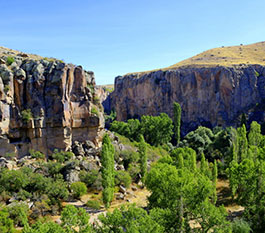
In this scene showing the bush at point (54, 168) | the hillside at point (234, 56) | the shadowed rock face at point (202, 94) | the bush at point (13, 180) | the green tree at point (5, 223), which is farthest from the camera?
the hillside at point (234, 56)

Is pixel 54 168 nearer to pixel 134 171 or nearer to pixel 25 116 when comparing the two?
pixel 25 116

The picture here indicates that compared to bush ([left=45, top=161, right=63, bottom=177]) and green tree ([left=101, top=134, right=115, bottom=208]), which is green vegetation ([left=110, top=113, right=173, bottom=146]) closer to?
bush ([left=45, top=161, right=63, bottom=177])

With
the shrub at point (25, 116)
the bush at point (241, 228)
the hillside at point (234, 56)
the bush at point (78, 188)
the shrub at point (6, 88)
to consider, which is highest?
the hillside at point (234, 56)

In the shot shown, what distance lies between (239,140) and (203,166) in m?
13.1

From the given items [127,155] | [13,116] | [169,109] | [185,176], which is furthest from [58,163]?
[169,109]

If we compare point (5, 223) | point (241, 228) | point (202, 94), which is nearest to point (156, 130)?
point (202, 94)

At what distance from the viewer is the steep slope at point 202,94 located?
79312mm

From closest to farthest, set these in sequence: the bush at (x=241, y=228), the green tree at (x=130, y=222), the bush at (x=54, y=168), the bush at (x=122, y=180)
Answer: the green tree at (x=130, y=222)
the bush at (x=241, y=228)
the bush at (x=54, y=168)
the bush at (x=122, y=180)

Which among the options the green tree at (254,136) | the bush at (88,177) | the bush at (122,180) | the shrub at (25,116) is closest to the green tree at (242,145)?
the green tree at (254,136)

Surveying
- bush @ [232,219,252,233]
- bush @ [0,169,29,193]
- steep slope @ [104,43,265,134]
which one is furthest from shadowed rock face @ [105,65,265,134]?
bush @ [0,169,29,193]

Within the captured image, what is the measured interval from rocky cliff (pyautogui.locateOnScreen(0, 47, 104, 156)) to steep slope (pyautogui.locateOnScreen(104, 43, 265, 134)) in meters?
48.7

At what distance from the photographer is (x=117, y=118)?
102500 millimetres

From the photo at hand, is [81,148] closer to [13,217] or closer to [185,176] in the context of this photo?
[13,217]

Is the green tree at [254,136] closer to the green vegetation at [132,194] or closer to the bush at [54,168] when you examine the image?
the green vegetation at [132,194]
